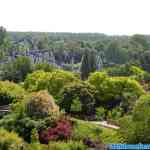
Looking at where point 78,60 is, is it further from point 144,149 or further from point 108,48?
point 144,149

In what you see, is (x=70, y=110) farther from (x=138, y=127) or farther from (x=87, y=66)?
(x=87, y=66)

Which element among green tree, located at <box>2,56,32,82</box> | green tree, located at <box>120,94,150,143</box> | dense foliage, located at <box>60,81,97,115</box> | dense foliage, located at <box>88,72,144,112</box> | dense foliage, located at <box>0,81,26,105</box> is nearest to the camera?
green tree, located at <box>120,94,150,143</box>

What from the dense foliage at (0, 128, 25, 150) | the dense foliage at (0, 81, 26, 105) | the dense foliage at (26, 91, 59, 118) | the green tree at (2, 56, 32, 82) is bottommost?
the green tree at (2, 56, 32, 82)

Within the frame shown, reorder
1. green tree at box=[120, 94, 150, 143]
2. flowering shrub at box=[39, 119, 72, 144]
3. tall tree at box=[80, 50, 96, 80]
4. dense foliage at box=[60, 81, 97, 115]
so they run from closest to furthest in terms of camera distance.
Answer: green tree at box=[120, 94, 150, 143], flowering shrub at box=[39, 119, 72, 144], dense foliage at box=[60, 81, 97, 115], tall tree at box=[80, 50, 96, 80]

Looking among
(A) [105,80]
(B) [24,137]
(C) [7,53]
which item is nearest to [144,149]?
(B) [24,137]

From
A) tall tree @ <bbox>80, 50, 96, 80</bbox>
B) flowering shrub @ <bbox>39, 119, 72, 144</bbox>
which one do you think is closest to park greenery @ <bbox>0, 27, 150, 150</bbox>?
flowering shrub @ <bbox>39, 119, 72, 144</bbox>

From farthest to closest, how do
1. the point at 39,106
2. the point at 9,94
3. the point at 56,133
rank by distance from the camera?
the point at 9,94 → the point at 39,106 → the point at 56,133

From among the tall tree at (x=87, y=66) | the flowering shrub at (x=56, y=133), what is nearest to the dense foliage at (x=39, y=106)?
the flowering shrub at (x=56, y=133)

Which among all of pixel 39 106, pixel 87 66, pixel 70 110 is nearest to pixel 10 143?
pixel 39 106

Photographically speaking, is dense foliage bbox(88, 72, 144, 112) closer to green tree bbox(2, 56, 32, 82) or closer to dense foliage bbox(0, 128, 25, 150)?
dense foliage bbox(0, 128, 25, 150)

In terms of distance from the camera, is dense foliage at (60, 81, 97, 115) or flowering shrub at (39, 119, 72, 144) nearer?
flowering shrub at (39, 119, 72, 144)

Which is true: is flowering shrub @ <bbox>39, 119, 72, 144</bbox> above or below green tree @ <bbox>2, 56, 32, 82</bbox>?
above

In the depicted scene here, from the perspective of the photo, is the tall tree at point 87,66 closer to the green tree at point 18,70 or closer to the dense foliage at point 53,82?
the green tree at point 18,70

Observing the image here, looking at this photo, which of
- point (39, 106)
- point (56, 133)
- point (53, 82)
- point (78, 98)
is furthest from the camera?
point (53, 82)
